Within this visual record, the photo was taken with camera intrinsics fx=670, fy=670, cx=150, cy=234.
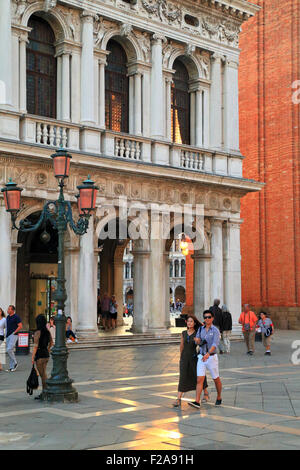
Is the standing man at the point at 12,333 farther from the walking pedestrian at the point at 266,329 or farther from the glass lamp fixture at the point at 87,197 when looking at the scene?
the walking pedestrian at the point at 266,329

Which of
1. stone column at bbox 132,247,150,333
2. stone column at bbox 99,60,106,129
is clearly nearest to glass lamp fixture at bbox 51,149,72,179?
stone column at bbox 99,60,106,129

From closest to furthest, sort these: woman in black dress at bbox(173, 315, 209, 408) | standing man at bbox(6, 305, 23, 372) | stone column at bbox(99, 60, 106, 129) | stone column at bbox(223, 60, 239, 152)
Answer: woman in black dress at bbox(173, 315, 209, 408) → standing man at bbox(6, 305, 23, 372) → stone column at bbox(99, 60, 106, 129) → stone column at bbox(223, 60, 239, 152)

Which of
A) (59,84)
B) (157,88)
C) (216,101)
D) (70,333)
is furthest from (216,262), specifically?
(59,84)

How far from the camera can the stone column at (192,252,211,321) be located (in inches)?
1030

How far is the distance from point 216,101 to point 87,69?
21.5 ft

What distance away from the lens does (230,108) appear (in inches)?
Result: 1081

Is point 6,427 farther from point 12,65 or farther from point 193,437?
point 12,65

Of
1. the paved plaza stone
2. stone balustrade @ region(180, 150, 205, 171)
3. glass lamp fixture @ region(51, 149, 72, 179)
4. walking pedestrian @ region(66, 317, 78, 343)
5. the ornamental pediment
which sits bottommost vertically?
the paved plaza stone

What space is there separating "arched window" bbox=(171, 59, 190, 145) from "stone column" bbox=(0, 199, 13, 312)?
8705mm

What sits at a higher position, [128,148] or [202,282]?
[128,148]

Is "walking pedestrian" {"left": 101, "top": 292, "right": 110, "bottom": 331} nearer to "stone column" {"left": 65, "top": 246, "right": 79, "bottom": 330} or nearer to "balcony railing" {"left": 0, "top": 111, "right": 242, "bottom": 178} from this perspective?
"stone column" {"left": 65, "top": 246, "right": 79, "bottom": 330}

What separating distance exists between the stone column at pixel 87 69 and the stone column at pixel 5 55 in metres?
2.84

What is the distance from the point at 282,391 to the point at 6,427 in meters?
5.99

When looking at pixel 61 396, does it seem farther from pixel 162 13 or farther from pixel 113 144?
pixel 162 13
